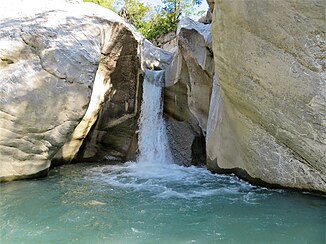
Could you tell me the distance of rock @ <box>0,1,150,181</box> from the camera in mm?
6734

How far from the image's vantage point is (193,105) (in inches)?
392

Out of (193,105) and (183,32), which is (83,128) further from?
(183,32)

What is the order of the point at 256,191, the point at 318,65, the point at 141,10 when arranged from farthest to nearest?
the point at 141,10 < the point at 256,191 < the point at 318,65

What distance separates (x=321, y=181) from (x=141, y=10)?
22.2 meters

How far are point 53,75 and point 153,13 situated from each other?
1942 centimetres

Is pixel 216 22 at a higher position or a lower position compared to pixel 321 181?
higher

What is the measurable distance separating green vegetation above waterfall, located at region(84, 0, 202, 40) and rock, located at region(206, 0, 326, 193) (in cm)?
1791

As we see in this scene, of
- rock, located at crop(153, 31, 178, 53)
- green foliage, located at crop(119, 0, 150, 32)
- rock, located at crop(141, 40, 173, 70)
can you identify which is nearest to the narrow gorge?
rock, located at crop(141, 40, 173, 70)

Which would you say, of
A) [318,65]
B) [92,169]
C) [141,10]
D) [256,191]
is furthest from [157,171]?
[141,10]

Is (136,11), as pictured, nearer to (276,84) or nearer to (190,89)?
(190,89)

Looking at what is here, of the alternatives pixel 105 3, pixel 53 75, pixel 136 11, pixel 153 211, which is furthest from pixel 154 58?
pixel 136 11

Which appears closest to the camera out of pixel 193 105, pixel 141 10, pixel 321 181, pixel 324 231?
pixel 324 231

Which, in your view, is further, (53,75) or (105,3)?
(105,3)

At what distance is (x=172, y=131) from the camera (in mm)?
10594
